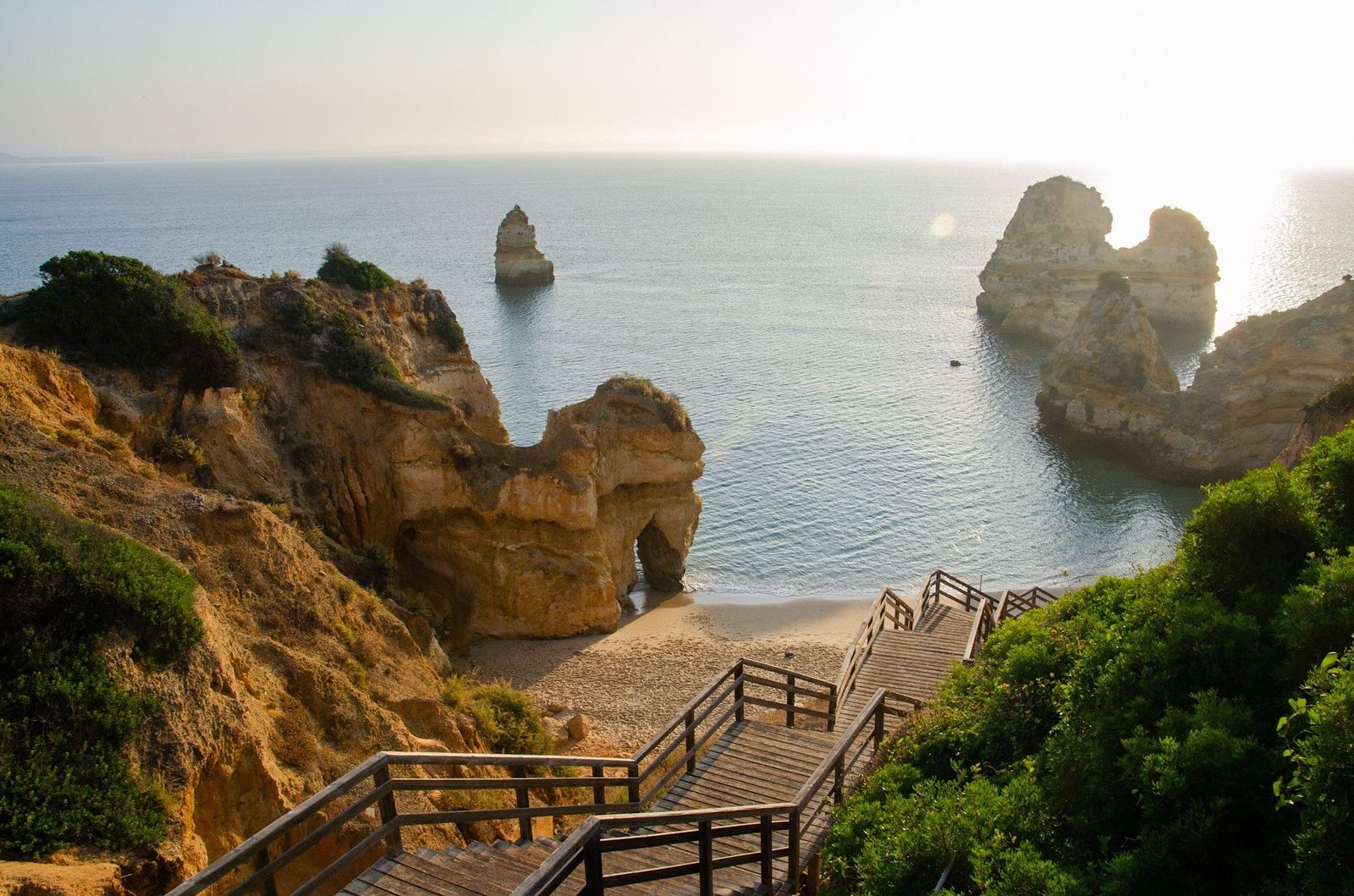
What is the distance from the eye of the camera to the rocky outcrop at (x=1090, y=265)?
7444 cm

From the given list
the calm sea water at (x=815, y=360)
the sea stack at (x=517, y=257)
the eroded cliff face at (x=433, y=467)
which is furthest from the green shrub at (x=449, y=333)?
the sea stack at (x=517, y=257)

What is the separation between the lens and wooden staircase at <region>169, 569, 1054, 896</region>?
6.99 meters

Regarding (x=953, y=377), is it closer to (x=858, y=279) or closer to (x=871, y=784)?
(x=858, y=279)

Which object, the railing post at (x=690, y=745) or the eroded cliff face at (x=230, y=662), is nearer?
the eroded cliff face at (x=230, y=662)

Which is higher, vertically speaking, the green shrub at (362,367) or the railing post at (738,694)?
the green shrub at (362,367)

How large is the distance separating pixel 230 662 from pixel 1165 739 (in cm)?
1012

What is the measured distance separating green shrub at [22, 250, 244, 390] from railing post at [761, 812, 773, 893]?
18.3 m

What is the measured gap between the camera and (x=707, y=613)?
31.6 meters

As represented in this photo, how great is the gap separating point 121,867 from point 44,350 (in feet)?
49.9

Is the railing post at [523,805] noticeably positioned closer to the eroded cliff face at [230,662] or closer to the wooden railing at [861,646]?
the eroded cliff face at [230,662]

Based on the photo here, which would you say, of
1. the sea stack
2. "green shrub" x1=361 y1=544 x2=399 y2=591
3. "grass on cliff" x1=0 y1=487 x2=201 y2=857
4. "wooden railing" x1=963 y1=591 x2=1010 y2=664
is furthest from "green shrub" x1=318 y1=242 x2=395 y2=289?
the sea stack

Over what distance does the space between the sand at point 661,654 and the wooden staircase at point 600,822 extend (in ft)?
26.2

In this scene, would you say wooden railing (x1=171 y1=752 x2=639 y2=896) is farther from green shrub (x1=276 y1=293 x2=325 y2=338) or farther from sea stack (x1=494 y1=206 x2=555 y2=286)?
sea stack (x1=494 y1=206 x2=555 y2=286)

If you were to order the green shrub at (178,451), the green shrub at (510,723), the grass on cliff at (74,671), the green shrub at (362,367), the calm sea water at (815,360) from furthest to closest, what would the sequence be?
the calm sea water at (815,360) → the green shrub at (362,367) → the green shrub at (178,451) → the green shrub at (510,723) → the grass on cliff at (74,671)
